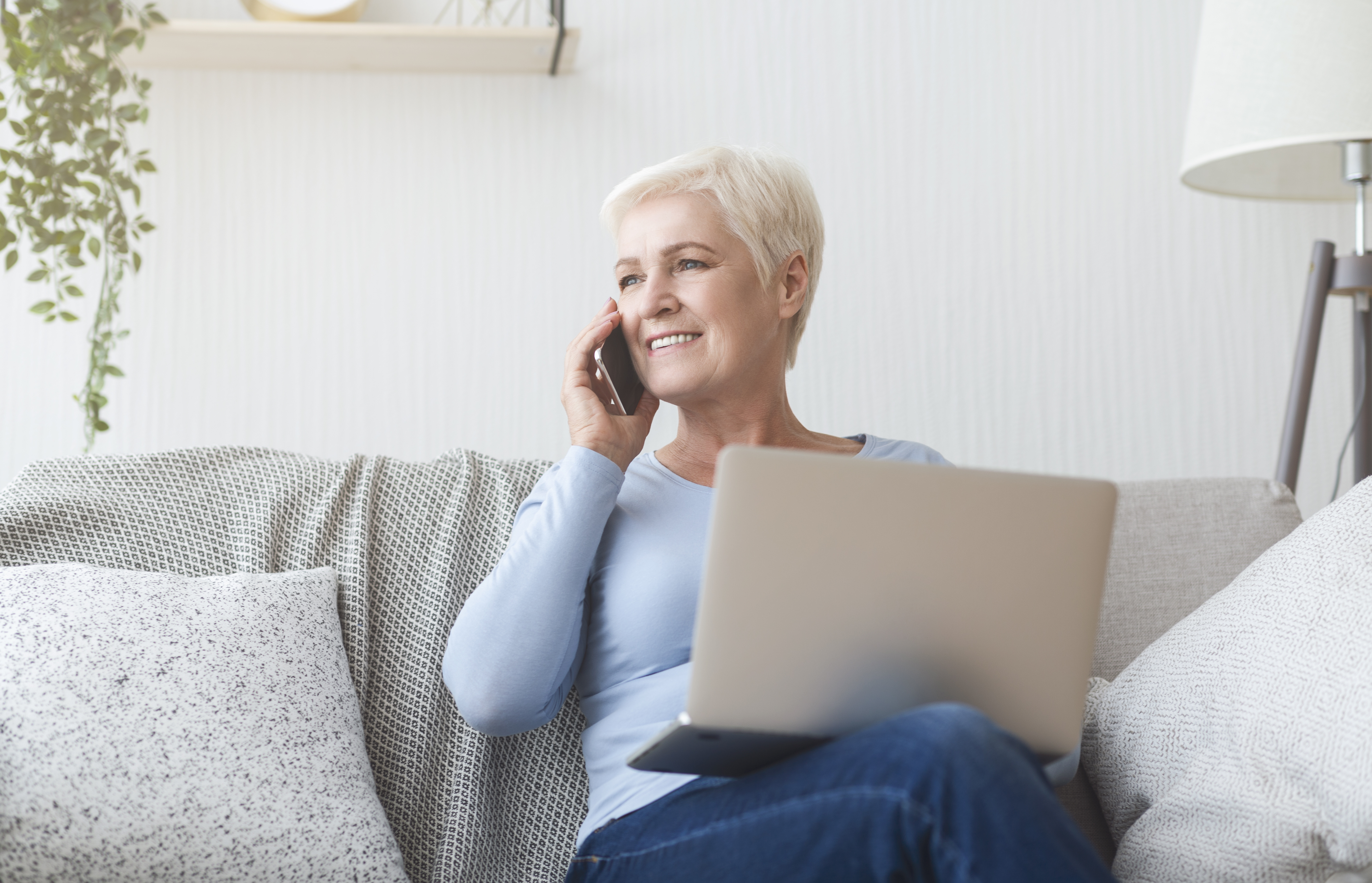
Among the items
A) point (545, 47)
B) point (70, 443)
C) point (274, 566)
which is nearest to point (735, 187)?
point (545, 47)

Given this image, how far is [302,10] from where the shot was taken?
5.91ft

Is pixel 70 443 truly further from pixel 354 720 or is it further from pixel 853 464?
pixel 853 464

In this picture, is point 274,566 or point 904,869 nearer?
point 904,869

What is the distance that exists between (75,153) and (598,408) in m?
1.09

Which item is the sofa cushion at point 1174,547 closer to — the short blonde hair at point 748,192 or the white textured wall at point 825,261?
the white textured wall at point 825,261

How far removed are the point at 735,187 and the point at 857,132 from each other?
2.36 ft

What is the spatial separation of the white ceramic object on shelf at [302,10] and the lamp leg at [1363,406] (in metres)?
1.76

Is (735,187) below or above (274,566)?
above

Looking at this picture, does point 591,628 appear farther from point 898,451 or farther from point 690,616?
point 898,451

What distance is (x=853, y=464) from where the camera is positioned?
2.68 ft

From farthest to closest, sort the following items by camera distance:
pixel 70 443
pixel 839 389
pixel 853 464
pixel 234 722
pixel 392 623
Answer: pixel 839 389 → pixel 70 443 → pixel 392 623 → pixel 234 722 → pixel 853 464

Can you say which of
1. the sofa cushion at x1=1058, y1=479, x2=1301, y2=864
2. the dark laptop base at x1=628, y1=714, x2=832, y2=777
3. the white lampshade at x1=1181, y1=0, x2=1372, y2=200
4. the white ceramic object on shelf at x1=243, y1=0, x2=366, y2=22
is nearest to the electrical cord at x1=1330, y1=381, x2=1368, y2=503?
the sofa cushion at x1=1058, y1=479, x2=1301, y2=864

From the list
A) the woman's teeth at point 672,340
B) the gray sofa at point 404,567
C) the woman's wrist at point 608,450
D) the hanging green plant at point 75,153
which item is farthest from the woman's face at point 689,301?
the hanging green plant at point 75,153

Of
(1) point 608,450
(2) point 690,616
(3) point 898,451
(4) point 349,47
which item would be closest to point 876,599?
(2) point 690,616
